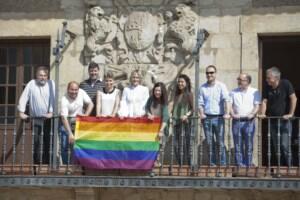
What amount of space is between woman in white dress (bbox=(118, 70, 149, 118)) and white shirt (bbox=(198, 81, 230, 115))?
0.85m

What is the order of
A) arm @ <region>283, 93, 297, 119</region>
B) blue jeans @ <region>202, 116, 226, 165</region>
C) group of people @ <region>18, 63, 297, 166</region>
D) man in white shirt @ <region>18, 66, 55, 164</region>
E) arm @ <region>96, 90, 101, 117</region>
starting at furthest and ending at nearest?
1. man in white shirt @ <region>18, 66, 55, 164</region>
2. arm @ <region>96, 90, 101, 117</region>
3. blue jeans @ <region>202, 116, 226, 165</region>
4. group of people @ <region>18, 63, 297, 166</region>
5. arm @ <region>283, 93, 297, 119</region>

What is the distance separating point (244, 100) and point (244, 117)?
32 cm

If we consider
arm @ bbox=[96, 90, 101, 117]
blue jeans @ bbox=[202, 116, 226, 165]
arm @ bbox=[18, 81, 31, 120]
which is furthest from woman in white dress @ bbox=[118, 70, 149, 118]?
arm @ bbox=[18, 81, 31, 120]

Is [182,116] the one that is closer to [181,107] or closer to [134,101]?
[181,107]

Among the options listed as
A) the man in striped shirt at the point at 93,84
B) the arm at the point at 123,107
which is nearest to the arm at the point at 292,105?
the arm at the point at 123,107

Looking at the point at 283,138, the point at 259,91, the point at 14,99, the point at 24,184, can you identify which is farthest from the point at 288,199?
the point at 14,99

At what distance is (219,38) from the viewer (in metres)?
14.7

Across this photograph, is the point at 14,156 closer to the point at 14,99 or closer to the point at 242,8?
the point at 14,99

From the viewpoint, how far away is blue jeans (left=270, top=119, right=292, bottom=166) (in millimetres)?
13180

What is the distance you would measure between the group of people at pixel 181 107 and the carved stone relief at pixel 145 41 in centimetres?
73

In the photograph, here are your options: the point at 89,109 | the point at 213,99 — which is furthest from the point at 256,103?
the point at 89,109

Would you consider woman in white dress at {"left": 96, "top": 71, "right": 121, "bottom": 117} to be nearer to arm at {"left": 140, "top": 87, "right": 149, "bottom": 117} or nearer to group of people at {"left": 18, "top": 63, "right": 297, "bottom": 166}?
group of people at {"left": 18, "top": 63, "right": 297, "bottom": 166}

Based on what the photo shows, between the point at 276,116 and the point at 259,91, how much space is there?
128cm

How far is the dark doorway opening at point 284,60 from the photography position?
14520 millimetres
